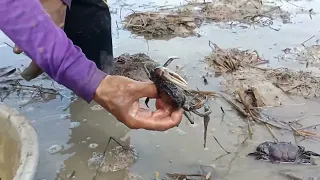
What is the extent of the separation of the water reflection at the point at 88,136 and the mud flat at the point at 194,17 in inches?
68.2

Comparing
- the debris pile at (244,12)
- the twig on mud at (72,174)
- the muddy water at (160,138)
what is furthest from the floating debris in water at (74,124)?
the debris pile at (244,12)

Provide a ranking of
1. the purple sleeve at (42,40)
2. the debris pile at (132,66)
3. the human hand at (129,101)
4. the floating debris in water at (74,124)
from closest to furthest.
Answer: the purple sleeve at (42,40), the human hand at (129,101), the floating debris in water at (74,124), the debris pile at (132,66)

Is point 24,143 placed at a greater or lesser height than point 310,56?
greater

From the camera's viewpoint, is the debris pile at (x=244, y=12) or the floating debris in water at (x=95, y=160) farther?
the debris pile at (x=244, y=12)

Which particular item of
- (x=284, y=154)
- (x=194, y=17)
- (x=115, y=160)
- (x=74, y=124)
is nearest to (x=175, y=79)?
(x=115, y=160)

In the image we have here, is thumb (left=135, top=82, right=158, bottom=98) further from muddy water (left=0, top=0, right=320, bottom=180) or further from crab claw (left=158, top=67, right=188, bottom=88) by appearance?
muddy water (left=0, top=0, right=320, bottom=180)

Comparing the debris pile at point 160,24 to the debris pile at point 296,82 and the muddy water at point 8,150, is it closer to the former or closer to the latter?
the debris pile at point 296,82

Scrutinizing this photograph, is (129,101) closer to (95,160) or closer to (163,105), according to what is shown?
(163,105)

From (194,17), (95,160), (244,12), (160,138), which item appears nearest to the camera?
(95,160)

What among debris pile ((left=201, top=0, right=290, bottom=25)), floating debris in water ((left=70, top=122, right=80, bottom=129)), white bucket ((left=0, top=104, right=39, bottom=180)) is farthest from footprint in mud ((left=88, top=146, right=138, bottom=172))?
debris pile ((left=201, top=0, right=290, bottom=25))

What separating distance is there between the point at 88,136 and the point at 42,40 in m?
1.58

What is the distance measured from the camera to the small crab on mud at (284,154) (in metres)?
3.04

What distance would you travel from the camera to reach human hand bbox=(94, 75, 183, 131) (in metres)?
2.04

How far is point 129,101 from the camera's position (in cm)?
208
